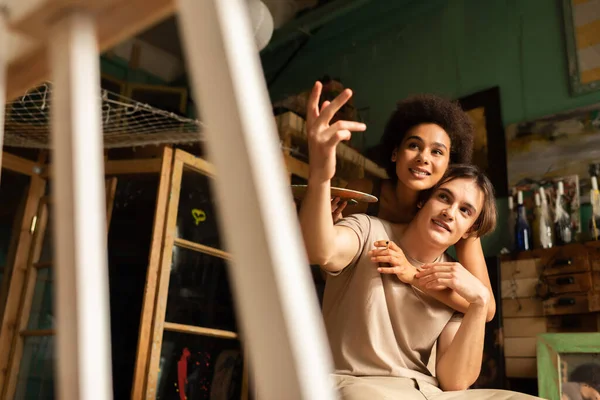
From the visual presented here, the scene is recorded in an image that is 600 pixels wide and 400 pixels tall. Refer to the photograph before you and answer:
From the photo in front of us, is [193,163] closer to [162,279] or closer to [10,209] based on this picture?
[162,279]

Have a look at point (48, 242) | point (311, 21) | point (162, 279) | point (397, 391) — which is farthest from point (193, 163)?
point (397, 391)

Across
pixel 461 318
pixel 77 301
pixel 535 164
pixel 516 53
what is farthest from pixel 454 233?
pixel 516 53

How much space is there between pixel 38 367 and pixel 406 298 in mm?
1630

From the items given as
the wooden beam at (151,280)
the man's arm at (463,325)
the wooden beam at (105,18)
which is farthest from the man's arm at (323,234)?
the wooden beam at (151,280)

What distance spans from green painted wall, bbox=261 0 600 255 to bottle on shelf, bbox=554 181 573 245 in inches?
7.0

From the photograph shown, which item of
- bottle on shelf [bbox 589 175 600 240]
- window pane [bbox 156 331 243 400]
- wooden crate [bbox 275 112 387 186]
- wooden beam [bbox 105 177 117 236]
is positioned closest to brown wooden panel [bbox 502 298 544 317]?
bottle on shelf [bbox 589 175 600 240]

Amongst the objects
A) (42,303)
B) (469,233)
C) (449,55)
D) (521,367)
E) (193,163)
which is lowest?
(521,367)

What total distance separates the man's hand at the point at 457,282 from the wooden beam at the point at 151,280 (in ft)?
3.50

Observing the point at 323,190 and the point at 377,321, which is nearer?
the point at 323,190

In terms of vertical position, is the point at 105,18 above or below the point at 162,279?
above

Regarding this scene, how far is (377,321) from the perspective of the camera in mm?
916

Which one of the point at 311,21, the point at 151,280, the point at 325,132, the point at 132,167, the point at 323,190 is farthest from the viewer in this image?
the point at 311,21

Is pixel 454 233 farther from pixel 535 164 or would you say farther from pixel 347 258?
pixel 535 164

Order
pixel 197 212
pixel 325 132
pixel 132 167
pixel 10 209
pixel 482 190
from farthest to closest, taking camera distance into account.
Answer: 1. pixel 10 209
2. pixel 132 167
3. pixel 197 212
4. pixel 482 190
5. pixel 325 132
